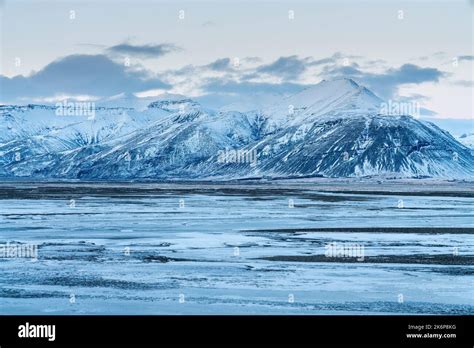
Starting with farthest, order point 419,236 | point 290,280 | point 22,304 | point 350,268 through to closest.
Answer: point 419,236, point 350,268, point 290,280, point 22,304

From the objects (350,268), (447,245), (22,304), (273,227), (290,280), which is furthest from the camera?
(273,227)

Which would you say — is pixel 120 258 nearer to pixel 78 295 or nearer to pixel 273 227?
pixel 78 295

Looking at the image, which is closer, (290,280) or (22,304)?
(22,304)
